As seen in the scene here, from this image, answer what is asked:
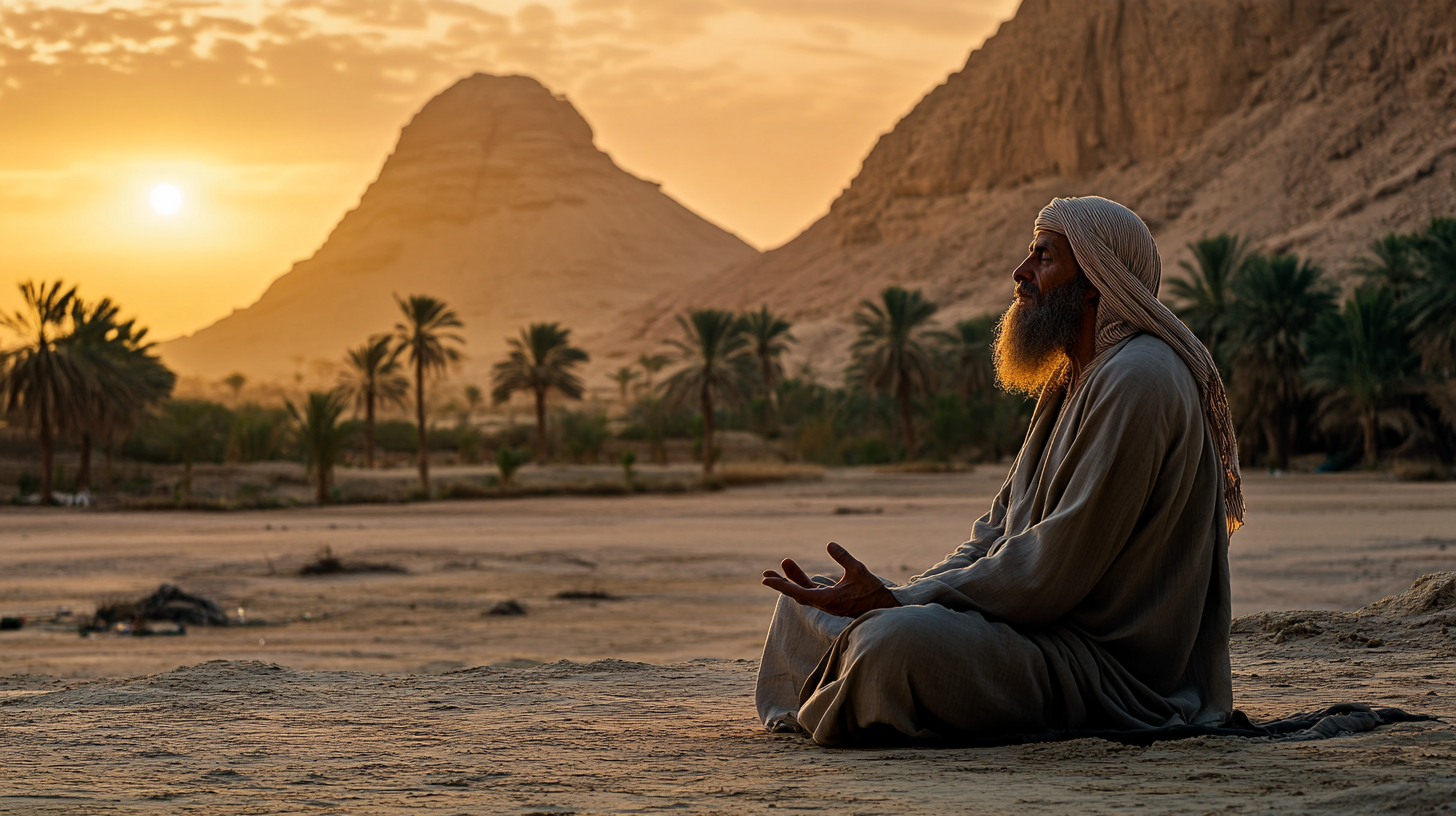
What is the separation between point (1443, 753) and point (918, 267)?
11038 cm

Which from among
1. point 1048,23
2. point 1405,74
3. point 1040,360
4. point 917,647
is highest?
point 1048,23

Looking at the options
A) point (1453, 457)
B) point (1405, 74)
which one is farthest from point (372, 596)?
point (1405, 74)

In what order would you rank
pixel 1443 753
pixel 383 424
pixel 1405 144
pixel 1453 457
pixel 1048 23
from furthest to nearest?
pixel 1048 23, pixel 1405 144, pixel 383 424, pixel 1453 457, pixel 1443 753

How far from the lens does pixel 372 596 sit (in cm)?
1430

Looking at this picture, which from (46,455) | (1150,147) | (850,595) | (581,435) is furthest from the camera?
(1150,147)

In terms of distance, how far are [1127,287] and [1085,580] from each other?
815mm

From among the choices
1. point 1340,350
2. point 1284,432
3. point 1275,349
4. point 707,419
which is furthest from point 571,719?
point 1284,432

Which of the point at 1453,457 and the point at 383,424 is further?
the point at 383,424

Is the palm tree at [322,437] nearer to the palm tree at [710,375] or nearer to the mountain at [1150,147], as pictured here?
the palm tree at [710,375]

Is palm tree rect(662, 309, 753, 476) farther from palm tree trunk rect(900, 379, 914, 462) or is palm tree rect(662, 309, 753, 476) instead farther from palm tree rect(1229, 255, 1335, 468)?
palm tree rect(1229, 255, 1335, 468)

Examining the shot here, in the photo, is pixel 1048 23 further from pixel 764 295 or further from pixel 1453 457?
pixel 1453 457

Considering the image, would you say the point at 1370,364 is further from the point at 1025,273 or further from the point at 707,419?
the point at 1025,273

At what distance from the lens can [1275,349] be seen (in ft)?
148

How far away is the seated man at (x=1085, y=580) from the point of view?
3244 mm
